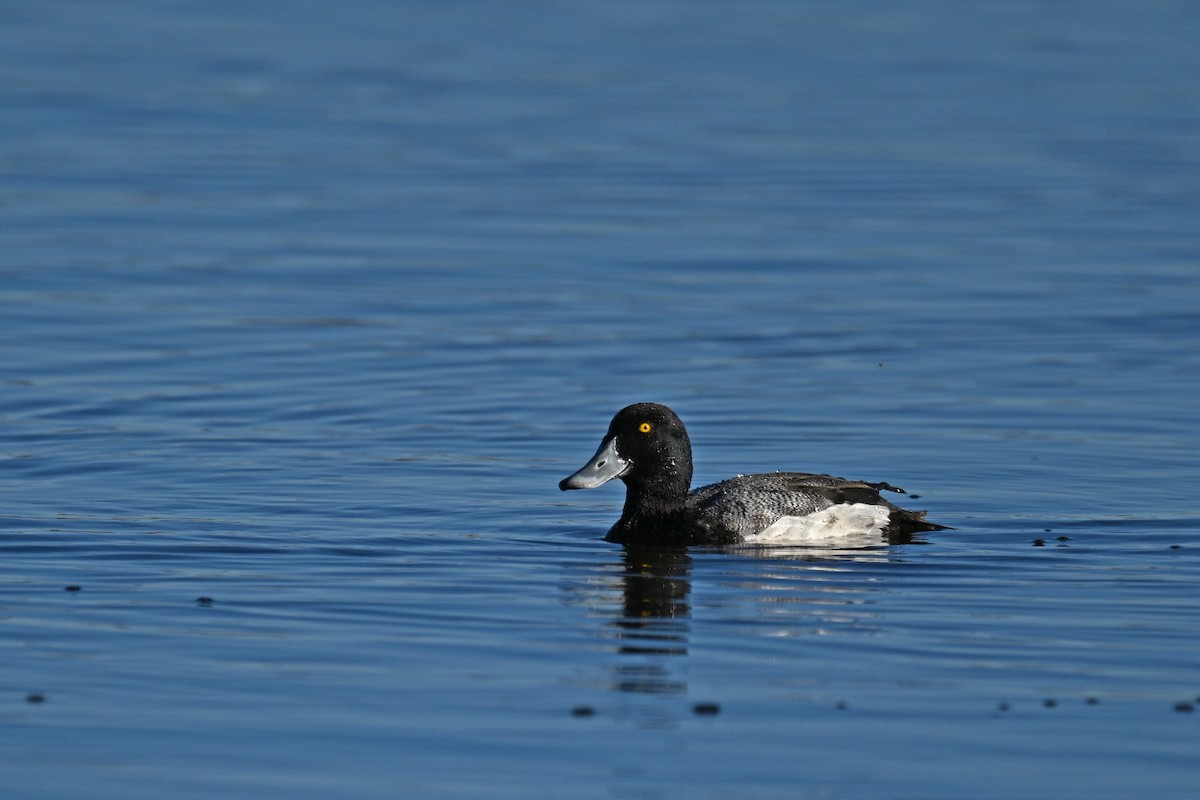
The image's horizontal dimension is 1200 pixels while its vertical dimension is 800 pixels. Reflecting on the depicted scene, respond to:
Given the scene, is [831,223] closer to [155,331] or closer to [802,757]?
[155,331]

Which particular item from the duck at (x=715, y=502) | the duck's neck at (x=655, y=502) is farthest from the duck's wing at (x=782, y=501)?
the duck's neck at (x=655, y=502)

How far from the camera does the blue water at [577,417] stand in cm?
876

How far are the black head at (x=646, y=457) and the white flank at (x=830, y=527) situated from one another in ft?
2.45

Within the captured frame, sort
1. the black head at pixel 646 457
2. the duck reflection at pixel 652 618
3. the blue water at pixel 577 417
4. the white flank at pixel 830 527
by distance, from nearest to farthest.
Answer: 1. the blue water at pixel 577 417
2. the duck reflection at pixel 652 618
3. the white flank at pixel 830 527
4. the black head at pixel 646 457

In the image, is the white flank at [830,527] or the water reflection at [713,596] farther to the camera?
the white flank at [830,527]

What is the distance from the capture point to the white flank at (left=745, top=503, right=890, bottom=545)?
505 inches

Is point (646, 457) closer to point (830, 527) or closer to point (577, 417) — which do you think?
point (830, 527)

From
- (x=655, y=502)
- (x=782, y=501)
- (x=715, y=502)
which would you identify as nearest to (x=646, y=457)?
(x=655, y=502)

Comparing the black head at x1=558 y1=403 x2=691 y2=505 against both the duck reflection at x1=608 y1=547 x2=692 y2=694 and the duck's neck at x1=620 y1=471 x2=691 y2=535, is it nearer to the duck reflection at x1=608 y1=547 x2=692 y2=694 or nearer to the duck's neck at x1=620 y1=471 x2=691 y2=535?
the duck's neck at x1=620 y1=471 x2=691 y2=535

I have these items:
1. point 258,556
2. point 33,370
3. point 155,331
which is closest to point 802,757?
point 258,556

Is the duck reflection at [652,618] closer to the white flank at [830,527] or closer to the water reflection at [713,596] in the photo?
the water reflection at [713,596]

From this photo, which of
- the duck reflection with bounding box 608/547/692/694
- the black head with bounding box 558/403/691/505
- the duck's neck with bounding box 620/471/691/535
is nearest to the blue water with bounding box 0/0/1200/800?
the duck reflection with bounding box 608/547/692/694

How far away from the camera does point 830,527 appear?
1298cm

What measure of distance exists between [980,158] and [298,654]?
2272 cm
